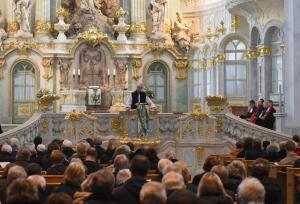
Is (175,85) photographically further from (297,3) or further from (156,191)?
(156,191)

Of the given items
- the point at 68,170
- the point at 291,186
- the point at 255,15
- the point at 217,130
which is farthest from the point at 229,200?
the point at 255,15

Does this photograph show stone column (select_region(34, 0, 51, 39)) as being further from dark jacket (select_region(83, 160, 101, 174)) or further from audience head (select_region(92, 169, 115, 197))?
audience head (select_region(92, 169, 115, 197))

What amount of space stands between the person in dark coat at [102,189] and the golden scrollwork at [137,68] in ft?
80.5

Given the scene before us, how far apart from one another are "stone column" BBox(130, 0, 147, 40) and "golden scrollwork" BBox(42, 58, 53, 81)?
14.7 ft

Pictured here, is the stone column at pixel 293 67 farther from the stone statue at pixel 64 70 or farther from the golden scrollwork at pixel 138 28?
the stone statue at pixel 64 70

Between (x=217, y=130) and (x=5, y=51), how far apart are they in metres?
12.9

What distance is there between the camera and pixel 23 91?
3045 centimetres

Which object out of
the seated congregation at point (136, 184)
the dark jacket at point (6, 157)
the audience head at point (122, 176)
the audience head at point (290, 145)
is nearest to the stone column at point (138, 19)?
the dark jacket at point (6, 157)

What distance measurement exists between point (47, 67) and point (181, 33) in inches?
274

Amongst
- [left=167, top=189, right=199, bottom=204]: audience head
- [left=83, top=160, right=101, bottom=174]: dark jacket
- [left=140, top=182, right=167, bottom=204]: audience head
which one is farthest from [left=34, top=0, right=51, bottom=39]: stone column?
[left=167, top=189, right=199, bottom=204]: audience head

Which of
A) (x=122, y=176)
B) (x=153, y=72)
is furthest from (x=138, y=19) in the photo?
(x=122, y=176)

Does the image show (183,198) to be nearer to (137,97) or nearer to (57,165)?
(57,165)

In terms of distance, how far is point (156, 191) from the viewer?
18.5ft

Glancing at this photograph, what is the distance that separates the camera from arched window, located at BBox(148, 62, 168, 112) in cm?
3162
